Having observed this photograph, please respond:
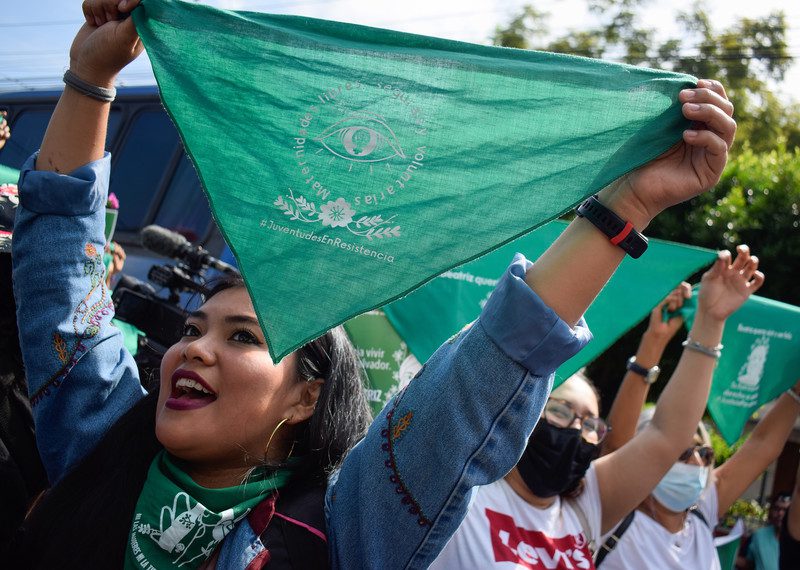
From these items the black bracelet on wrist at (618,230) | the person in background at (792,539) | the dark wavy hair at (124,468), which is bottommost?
the person in background at (792,539)

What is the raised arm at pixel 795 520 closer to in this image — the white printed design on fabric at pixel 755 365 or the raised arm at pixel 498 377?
the white printed design on fabric at pixel 755 365

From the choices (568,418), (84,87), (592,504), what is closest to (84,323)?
(84,87)

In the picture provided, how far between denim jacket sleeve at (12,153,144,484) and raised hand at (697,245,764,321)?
2271 millimetres

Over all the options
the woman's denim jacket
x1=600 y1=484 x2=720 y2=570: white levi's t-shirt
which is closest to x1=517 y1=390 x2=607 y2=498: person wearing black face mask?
x1=600 y1=484 x2=720 y2=570: white levi's t-shirt

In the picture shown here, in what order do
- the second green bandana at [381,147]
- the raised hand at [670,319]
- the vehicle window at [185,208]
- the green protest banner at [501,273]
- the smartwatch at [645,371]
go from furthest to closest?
1. the vehicle window at [185,208]
2. the raised hand at [670,319]
3. the smartwatch at [645,371]
4. the green protest banner at [501,273]
5. the second green bandana at [381,147]

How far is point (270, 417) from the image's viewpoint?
2.02 m

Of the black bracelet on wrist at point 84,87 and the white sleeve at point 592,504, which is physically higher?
the black bracelet on wrist at point 84,87

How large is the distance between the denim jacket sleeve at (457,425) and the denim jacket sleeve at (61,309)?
33.9 inches

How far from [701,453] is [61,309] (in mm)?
3207

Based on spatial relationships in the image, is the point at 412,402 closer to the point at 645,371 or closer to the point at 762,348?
the point at 645,371

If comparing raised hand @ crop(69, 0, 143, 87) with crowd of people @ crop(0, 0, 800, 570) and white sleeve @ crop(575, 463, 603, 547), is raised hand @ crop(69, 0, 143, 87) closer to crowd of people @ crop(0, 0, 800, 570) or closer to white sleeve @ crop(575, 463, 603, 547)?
crowd of people @ crop(0, 0, 800, 570)

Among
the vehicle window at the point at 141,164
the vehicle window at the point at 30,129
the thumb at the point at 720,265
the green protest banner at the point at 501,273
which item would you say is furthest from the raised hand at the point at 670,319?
the vehicle window at the point at 30,129

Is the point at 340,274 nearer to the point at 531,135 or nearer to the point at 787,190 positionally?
the point at 531,135

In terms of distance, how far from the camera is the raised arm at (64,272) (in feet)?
6.70
